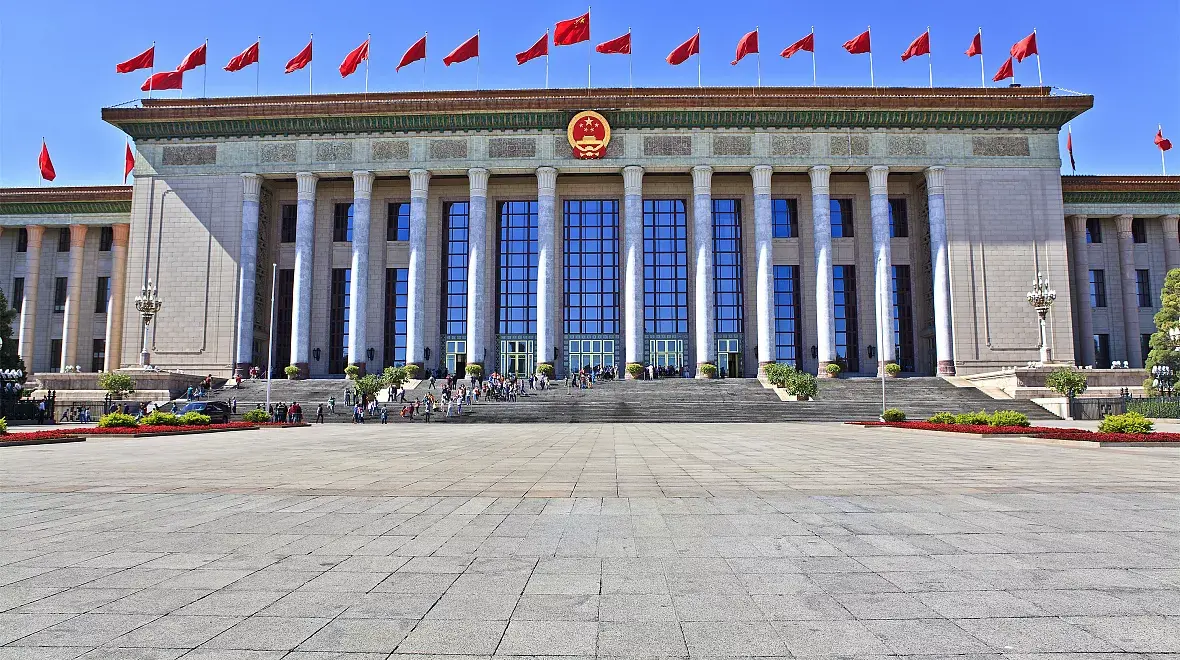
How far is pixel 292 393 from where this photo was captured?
42.5 meters

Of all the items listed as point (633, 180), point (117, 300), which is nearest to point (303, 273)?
point (117, 300)

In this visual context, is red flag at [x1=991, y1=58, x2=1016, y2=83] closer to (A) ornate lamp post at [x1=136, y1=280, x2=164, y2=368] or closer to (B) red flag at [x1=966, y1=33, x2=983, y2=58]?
(B) red flag at [x1=966, y1=33, x2=983, y2=58]

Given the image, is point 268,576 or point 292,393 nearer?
point 268,576

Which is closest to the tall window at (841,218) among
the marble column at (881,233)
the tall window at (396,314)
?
the marble column at (881,233)

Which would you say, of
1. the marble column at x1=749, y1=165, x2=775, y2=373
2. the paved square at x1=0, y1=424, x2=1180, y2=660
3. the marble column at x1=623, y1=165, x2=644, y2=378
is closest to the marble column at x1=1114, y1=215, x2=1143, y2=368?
the marble column at x1=749, y1=165, x2=775, y2=373

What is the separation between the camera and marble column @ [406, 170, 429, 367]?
4741cm

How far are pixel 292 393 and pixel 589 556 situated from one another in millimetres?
40734

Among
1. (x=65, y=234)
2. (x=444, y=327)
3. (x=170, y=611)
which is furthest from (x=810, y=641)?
(x=65, y=234)

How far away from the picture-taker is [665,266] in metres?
52.3

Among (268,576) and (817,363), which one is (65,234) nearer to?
(817,363)

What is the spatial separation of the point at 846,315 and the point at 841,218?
690cm

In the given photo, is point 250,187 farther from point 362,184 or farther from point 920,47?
point 920,47

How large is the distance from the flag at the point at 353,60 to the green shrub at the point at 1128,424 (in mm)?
43202

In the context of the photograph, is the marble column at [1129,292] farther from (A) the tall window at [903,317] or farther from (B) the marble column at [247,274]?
(B) the marble column at [247,274]
